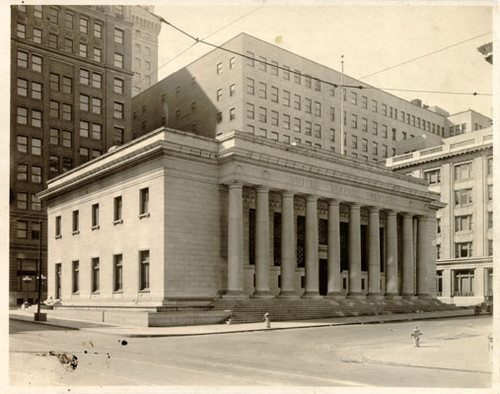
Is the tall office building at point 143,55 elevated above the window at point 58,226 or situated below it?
above

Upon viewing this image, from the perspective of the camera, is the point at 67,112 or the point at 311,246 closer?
the point at 311,246

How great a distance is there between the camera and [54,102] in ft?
241

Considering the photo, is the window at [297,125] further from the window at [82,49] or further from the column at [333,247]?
the column at [333,247]

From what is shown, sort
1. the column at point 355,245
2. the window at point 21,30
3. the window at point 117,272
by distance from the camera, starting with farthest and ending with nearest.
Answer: the window at point 21,30
the column at point 355,245
the window at point 117,272

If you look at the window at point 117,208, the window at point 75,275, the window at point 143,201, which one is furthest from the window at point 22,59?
the window at point 143,201

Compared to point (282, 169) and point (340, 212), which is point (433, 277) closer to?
point (340, 212)

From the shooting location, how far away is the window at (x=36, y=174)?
71875 mm

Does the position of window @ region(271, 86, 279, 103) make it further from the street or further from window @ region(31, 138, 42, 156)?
the street

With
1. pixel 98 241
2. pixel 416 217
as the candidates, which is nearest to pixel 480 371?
pixel 98 241

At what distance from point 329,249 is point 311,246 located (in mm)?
2758

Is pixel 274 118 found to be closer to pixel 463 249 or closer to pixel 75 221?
pixel 463 249

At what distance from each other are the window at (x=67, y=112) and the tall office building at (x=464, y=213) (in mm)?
46119

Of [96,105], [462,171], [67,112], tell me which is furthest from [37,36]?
[462,171]

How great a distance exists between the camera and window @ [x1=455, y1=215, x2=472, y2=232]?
72.9 metres
